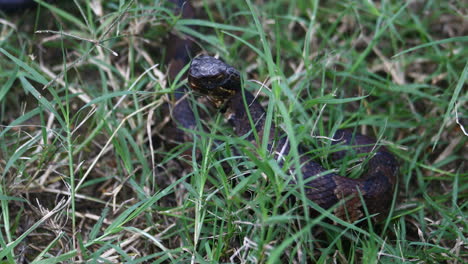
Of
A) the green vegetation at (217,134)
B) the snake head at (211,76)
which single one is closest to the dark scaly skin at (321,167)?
the snake head at (211,76)

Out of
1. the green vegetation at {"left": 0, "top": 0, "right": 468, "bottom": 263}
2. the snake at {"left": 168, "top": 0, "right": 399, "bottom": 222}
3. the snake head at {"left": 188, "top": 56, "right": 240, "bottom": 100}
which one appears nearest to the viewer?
the green vegetation at {"left": 0, "top": 0, "right": 468, "bottom": 263}

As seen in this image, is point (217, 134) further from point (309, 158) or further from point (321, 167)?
point (321, 167)

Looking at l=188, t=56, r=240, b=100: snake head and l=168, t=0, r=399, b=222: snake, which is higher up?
l=188, t=56, r=240, b=100: snake head

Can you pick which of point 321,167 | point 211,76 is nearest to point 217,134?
point 211,76

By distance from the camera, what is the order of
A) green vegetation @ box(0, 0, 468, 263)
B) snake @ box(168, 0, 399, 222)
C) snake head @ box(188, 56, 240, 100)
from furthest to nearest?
snake head @ box(188, 56, 240, 100), snake @ box(168, 0, 399, 222), green vegetation @ box(0, 0, 468, 263)

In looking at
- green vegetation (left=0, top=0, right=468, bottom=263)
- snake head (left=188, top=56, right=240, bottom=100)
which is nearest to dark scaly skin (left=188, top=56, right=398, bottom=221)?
snake head (left=188, top=56, right=240, bottom=100)

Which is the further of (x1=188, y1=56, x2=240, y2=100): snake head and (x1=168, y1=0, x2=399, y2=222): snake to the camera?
(x1=188, y1=56, x2=240, y2=100): snake head

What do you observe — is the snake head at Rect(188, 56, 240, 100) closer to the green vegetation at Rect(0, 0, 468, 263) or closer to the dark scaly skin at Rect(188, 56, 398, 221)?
the dark scaly skin at Rect(188, 56, 398, 221)
